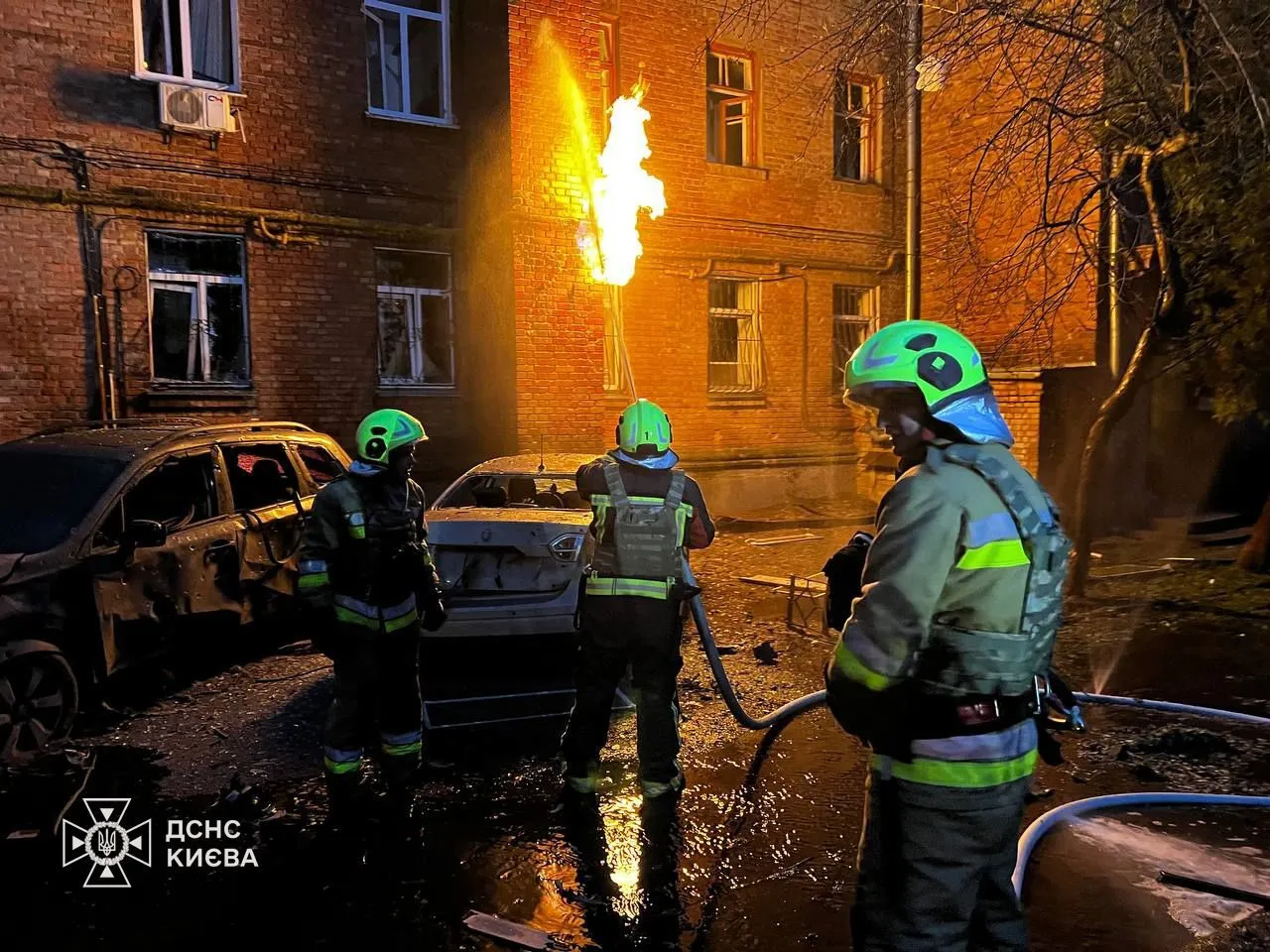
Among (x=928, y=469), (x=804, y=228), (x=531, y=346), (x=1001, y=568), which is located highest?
(x=804, y=228)

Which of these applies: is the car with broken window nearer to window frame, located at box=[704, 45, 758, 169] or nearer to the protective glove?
the protective glove

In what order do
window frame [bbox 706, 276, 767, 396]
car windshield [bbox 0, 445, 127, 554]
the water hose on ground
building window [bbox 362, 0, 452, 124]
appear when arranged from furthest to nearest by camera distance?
window frame [bbox 706, 276, 767, 396], building window [bbox 362, 0, 452, 124], car windshield [bbox 0, 445, 127, 554], the water hose on ground

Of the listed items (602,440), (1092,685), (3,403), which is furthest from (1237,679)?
(3,403)

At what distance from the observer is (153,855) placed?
3787mm

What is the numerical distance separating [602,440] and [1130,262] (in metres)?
7.09

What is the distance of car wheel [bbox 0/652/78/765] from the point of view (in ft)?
15.1

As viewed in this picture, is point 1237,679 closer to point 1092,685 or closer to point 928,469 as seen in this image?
point 1092,685

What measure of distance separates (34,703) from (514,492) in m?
3.12

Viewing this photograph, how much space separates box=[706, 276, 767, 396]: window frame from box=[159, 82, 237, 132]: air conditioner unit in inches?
272

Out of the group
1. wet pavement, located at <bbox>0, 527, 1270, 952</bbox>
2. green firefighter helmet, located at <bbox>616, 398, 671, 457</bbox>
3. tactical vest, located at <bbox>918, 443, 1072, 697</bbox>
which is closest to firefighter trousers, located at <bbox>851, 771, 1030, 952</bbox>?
tactical vest, located at <bbox>918, 443, 1072, 697</bbox>

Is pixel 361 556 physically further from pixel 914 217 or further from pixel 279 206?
pixel 914 217

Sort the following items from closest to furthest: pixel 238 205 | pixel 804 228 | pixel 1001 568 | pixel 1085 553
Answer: pixel 1001 568 < pixel 1085 553 < pixel 238 205 < pixel 804 228

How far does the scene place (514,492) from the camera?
21.0ft

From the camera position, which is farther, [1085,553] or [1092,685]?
[1085,553]
